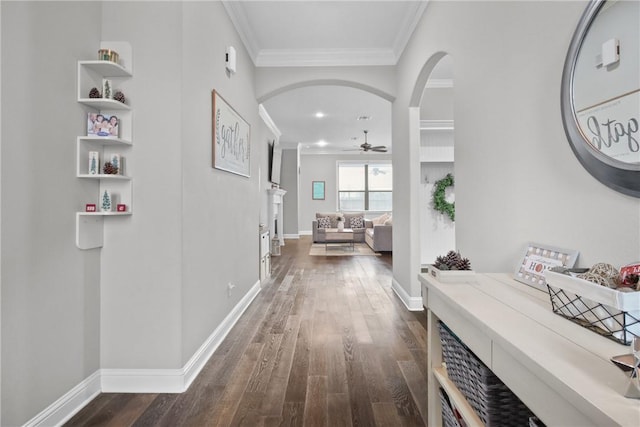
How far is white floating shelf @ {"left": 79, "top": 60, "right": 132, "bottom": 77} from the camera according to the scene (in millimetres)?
1719

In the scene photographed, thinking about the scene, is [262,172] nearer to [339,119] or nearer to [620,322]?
[339,119]

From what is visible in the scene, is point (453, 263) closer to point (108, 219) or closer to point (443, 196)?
point (108, 219)

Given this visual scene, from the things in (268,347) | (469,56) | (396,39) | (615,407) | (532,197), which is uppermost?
(396,39)

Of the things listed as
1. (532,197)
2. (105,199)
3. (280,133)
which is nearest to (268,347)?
(105,199)

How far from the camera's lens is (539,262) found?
120 cm

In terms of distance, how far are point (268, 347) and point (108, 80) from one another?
2.10 meters

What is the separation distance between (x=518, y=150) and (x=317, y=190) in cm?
977

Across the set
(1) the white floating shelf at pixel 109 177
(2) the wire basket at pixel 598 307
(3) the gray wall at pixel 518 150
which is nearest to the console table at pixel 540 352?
(2) the wire basket at pixel 598 307

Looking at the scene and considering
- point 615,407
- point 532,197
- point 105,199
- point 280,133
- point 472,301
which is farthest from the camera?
point 280,133

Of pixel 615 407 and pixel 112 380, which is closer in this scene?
pixel 615 407

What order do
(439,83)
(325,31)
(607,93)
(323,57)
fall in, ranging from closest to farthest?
(607,93), (325,31), (323,57), (439,83)

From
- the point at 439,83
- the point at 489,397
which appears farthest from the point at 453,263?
the point at 439,83

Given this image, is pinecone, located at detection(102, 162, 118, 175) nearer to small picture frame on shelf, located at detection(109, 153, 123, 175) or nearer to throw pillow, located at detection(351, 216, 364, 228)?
small picture frame on shelf, located at detection(109, 153, 123, 175)

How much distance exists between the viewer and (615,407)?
1.65 feet
